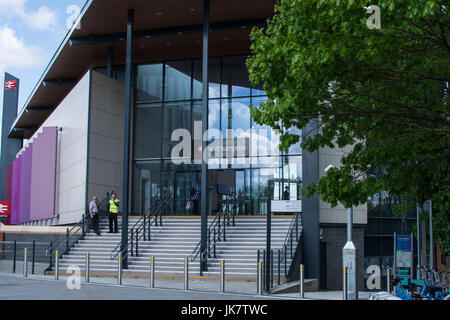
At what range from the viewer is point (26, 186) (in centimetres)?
4344

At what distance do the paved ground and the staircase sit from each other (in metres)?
1.13

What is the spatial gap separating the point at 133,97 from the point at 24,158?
654 inches

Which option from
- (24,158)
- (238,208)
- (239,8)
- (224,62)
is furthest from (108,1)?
(24,158)

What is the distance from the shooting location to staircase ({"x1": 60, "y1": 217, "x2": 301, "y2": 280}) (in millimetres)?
21875

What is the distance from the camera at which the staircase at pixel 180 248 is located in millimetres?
21875

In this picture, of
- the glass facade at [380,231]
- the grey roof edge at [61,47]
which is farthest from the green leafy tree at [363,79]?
the glass facade at [380,231]

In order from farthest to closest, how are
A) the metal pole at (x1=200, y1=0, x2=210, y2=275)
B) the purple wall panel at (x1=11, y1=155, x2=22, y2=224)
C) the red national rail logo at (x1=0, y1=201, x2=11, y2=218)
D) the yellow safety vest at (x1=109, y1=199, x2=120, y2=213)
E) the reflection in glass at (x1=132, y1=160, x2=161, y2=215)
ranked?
the red national rail logo at (x1=0, y1=201, x2=11, y2=218) < the purple wall panel at (x1=11, y1=155, x2=22, y2=224) < the reflection in glass at (x1=132, y1=160, x2=161, y2=215) < the yellow safety vest at (x1=109, y1=199, x2=120, y2=213) < the metal pole at (x1=200, y1=0, x2=210, y2=275)

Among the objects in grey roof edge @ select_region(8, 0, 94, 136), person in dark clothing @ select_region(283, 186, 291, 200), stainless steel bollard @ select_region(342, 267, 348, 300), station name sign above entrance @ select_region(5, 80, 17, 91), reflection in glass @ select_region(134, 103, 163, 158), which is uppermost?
station name sign above entrance @ select_region(5, 80, 17, 91)

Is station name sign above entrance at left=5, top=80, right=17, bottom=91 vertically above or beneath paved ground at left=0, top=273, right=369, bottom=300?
above

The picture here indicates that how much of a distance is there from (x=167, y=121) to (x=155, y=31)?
5586 mm

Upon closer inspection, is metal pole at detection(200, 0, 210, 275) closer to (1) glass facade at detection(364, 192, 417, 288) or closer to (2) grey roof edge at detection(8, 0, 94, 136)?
(2) grey roof edge at detection(8, 0, 94, 136)

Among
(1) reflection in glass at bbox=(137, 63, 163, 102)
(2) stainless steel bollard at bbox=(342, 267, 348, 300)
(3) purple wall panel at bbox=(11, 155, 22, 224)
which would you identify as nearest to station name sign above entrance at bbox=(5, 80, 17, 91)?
(3) purple wall panel at bbox=(11, 155, 22, 224)

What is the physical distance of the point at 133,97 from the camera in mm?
32656

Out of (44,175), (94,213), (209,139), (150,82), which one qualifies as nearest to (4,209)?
(44,175)
